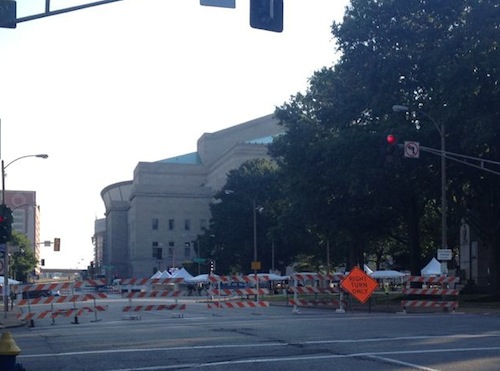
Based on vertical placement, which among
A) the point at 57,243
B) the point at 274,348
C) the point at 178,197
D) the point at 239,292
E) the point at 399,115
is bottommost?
the point at 274,348

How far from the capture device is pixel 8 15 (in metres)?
15.7

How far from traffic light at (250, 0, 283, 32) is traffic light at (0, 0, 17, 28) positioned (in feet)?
14.9

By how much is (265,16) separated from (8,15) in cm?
493

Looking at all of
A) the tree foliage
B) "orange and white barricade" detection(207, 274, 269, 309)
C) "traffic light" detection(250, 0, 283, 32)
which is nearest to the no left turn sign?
the tree foliage

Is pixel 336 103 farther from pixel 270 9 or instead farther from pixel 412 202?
pixel 270 9

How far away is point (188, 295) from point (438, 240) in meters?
26.3

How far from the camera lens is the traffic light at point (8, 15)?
51.2 ft

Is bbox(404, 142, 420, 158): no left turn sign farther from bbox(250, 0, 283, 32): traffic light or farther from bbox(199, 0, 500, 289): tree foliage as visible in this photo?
bbox(250, 0, 283, 32): traffic light

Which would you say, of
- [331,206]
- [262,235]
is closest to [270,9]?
[331,206]

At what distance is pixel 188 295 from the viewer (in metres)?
85.2

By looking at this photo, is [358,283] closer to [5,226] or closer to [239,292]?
[239,292]

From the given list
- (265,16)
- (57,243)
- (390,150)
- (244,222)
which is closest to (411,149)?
(390,150)

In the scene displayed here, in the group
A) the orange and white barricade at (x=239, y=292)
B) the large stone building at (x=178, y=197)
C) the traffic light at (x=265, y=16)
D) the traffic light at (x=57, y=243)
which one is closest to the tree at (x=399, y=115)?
the orange and white barricade at (x=239, y=292)

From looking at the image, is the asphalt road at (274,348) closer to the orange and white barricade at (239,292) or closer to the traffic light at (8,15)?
the traffic light at (8,15)
